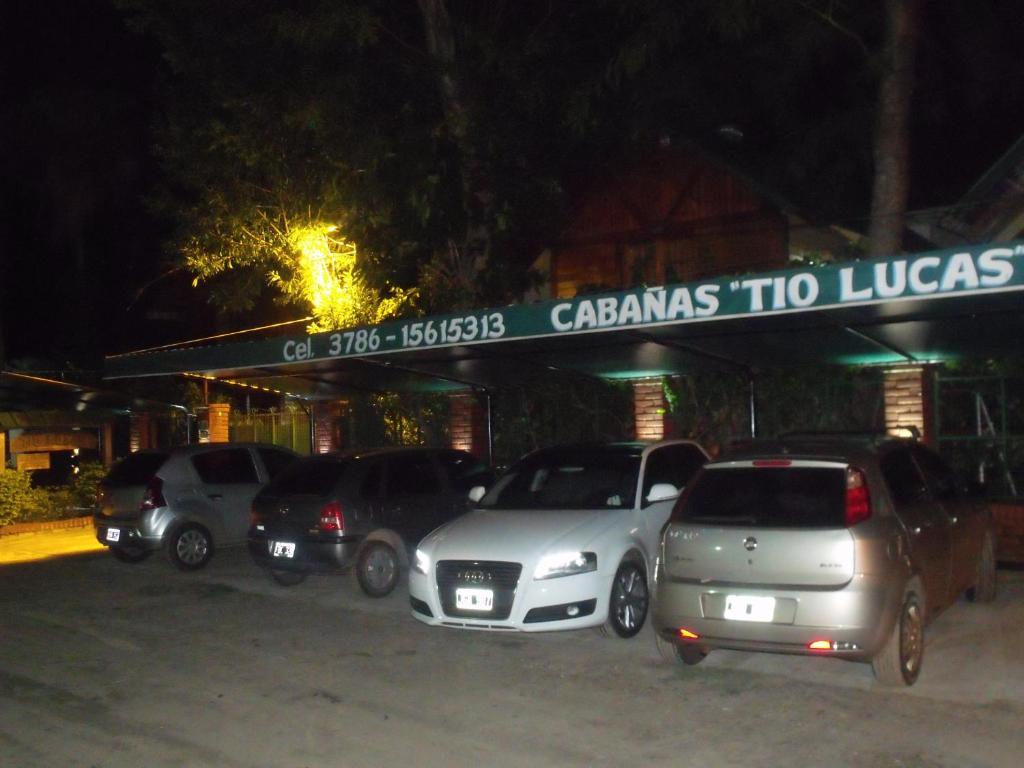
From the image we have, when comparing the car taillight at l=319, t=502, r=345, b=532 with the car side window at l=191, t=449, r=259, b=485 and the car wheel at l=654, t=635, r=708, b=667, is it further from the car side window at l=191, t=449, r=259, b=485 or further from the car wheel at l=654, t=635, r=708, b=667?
the car wheel at l=654, t=635, r=708, b=667

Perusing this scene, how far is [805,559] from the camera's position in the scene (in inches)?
272

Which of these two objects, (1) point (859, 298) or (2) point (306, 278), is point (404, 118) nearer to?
(2) point (306, 278)

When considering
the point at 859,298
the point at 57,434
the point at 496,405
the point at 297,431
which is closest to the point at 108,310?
the point at 57,434

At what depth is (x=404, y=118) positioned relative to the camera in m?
18.9

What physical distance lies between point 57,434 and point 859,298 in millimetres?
18848

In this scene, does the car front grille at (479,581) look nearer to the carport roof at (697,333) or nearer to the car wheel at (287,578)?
the carport roof at (697,333)

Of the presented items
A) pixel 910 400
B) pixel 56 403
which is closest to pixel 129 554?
pixel 56 403

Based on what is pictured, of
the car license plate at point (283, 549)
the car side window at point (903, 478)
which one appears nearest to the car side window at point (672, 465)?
the car side window at point (903, 478)

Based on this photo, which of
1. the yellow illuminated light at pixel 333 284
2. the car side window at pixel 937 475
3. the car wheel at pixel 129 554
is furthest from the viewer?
the yellow illuminated light at pixel 333 284

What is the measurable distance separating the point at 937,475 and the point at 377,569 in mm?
5689

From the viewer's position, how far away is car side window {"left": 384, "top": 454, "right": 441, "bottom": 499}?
11898 mm

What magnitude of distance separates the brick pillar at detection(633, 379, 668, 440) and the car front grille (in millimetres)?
6766

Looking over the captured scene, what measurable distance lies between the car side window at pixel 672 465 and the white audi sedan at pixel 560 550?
0.7 inches

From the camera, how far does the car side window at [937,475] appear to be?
8.41 meters
